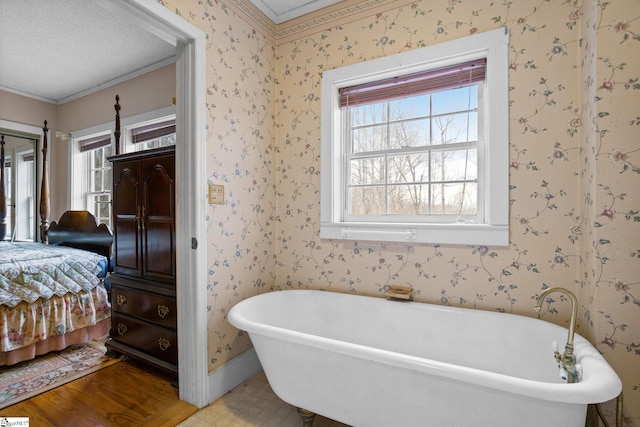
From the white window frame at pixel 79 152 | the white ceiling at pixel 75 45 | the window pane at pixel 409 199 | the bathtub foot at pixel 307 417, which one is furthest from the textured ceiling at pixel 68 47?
the bathtub foot at pixel 307 417

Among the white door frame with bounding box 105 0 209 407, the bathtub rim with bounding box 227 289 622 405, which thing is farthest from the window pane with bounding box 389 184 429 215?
the white door frame with bounding box 105 0 209 407

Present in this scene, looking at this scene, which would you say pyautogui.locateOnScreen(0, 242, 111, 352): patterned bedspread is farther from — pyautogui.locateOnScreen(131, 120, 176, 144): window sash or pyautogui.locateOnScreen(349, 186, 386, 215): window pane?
pyautogui.locateOnScreen(349, 186, 386, 215): window pane

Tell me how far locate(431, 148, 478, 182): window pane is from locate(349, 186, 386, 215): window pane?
1.22 ft

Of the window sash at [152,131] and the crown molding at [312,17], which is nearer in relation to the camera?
the crown molding at [312,17]

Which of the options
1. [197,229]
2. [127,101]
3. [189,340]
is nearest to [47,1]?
[127,101]

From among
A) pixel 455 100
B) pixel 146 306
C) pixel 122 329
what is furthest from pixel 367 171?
pixel 122 329

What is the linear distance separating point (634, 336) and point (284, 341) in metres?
1.48

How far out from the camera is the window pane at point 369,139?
216cm

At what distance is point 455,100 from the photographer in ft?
6.34

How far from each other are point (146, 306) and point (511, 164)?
95.9 inches

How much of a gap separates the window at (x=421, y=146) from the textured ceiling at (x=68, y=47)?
1.85 m

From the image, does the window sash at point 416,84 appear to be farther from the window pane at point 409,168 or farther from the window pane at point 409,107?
the window pane at point 409,168

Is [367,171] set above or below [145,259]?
above

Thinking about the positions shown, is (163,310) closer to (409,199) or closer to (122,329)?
(122,329)
